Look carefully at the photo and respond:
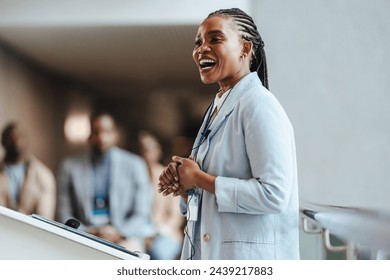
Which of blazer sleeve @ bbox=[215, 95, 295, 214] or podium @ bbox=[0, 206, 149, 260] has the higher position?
blazer sleeve @ bbox=[215, 95, 295, 214]

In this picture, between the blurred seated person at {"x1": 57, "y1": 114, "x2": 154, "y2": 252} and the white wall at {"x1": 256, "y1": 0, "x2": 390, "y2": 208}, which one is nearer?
the white wall at {"x1": 256, "y1": 0, "x2": 390, "y2": 208}

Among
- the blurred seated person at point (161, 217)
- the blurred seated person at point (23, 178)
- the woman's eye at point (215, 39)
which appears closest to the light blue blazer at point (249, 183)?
the woman's eye at point (215, 39)

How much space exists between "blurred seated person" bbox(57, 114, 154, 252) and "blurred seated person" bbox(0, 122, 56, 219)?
0.07m

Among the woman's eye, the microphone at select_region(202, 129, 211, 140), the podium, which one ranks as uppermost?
the woman's eye

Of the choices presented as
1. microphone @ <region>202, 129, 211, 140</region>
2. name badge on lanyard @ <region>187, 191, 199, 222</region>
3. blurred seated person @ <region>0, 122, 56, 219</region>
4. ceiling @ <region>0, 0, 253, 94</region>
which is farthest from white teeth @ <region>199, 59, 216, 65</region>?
blurred seated person @ <region>0, 122, 56, 219</region>

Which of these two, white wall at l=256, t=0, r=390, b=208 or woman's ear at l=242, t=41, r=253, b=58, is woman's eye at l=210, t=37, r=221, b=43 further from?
white wall at l=256, t=0, r=390, b=208

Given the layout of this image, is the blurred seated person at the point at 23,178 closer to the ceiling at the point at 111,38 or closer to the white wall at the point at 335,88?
the ceiling at the point at 111,38

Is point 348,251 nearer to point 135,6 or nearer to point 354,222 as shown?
point 354,222

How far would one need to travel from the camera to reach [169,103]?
2557 millimetres

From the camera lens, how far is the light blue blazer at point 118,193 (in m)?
2.48

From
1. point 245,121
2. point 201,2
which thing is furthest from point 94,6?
point 245,121

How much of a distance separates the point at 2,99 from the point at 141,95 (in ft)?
2.16

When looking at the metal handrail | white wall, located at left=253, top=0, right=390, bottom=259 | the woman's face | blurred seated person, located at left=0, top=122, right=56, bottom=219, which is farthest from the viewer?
blurred seated person, located at left=0, top=122, right=56, bottom=219

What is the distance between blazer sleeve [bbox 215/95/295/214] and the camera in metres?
0.97
